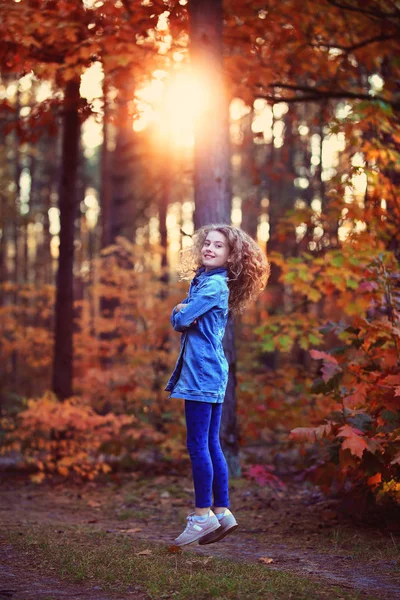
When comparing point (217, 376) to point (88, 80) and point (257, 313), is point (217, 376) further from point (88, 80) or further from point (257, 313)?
point (257, 313)

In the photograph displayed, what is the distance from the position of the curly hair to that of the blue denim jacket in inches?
9.5

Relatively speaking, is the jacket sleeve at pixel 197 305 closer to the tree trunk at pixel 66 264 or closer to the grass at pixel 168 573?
the grass at pixel 168 573

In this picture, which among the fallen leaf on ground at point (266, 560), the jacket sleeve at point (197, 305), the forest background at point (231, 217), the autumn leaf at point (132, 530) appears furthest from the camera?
the autumn leaf at point (132, 530)

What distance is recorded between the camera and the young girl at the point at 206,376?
4.11m

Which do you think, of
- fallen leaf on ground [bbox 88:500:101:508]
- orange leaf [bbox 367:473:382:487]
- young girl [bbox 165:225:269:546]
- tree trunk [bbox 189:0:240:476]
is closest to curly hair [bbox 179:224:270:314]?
young girl [bbox 165:225:269:546]

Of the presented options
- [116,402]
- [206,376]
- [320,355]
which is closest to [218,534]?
[206,376]

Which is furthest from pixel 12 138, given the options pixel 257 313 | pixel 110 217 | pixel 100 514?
pixel 100 514

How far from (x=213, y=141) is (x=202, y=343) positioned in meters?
3.51

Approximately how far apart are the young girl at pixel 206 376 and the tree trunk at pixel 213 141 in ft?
8.92

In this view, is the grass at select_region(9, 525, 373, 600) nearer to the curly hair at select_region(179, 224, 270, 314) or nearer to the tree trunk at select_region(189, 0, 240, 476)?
the curly hair at select_region(179, 224, 270, 314)

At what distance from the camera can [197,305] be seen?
13.4ft

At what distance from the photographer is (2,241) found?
2328 centimetres

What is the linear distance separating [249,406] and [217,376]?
15.8ft

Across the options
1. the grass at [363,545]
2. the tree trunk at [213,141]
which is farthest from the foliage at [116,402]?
the grass at [363,545]
